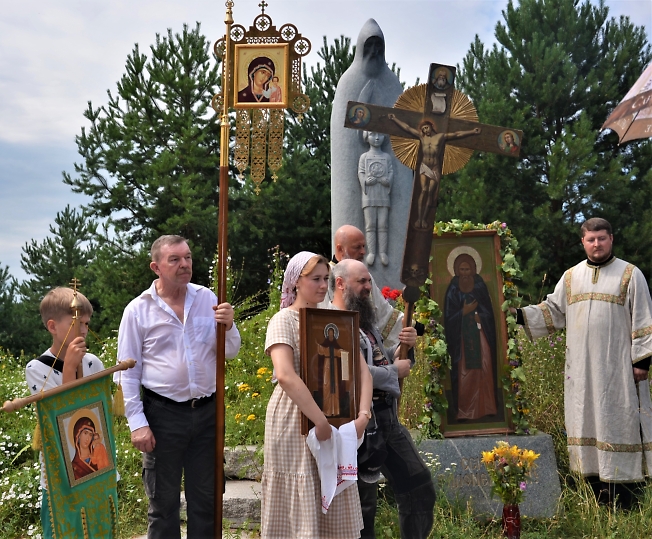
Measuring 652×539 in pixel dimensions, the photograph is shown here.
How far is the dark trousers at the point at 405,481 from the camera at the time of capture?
460cm

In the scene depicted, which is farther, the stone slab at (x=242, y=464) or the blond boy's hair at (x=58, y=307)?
the stone slab at (x=242, y=464)

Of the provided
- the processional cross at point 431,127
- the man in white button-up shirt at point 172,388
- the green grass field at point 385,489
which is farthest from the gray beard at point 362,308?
the green grass field at point 385,489

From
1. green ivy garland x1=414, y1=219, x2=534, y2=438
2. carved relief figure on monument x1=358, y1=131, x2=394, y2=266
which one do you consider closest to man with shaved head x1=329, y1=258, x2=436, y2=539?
green ivy garland x1=414, y1=219, x2=534, y2=438

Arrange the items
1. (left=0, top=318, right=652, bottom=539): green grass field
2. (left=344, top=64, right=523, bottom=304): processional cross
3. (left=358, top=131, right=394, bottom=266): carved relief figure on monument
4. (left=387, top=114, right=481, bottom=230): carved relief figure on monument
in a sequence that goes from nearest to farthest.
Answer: (left=387, top=114, right=481, bottom=230): carved relief figure on monument → (left=344, top=64, right=523, bottom=304): processional cross → (left=0, top=318, right=652, bottom=539): green grass field → (left=358, top=131, right=394, bottom=266): carved relief figure on monument

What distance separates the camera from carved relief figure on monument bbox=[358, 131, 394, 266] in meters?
11.1

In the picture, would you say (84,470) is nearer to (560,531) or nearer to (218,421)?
(218,421)

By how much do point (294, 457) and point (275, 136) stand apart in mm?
1948

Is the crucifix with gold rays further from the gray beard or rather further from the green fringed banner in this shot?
the green fringed banner

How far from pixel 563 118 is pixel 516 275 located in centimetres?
1180

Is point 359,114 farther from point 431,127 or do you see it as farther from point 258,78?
point 258,78

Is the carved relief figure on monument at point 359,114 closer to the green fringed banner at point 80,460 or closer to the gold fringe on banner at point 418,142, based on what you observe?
the gold fringe on banner at point 418,142

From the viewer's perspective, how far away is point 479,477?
6059mm

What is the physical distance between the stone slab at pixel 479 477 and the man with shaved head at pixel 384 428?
1352mm

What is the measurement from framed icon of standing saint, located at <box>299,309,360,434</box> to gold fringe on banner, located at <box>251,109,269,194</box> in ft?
3.91
